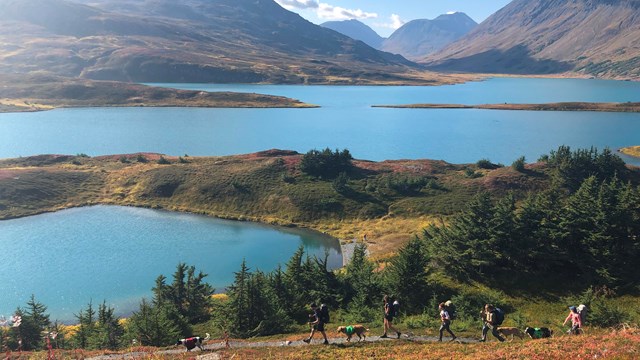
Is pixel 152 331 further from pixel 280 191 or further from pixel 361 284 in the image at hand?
pixel 280 191

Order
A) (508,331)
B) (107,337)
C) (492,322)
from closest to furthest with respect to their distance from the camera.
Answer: (492,322) < (508,331) < (107,337)

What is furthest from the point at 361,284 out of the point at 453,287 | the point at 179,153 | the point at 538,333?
the point at 179,153

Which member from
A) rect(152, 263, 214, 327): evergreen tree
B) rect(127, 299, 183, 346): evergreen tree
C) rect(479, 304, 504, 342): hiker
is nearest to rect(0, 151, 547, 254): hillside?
rect(152, 263, 214, 327): evergreen tree

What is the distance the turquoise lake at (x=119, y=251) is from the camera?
48.7 meters

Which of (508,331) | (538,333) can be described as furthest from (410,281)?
(538,333)

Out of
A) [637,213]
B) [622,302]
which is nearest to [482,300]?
[622,302]

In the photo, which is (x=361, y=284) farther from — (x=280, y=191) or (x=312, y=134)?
(x=312, y=134)

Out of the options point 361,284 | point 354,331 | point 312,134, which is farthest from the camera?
point 312,134

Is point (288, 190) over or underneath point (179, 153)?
underneath

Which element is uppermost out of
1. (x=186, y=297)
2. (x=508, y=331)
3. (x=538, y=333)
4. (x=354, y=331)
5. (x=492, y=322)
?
(x=492, y=322)

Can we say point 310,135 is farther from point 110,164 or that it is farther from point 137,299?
point 137,299

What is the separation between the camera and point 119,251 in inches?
2360

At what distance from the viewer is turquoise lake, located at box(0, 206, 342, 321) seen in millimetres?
48719

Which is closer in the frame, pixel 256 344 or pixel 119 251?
pixel 256 344
